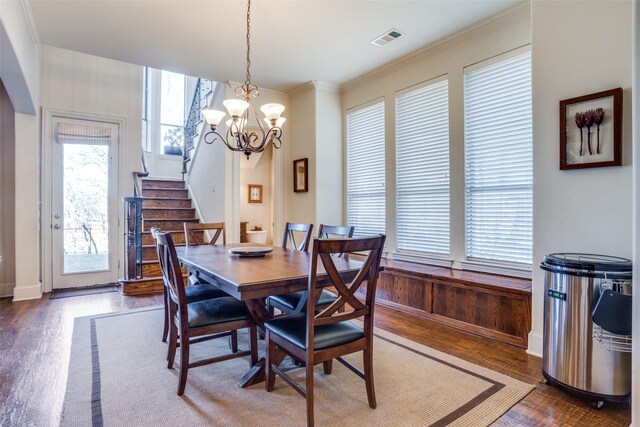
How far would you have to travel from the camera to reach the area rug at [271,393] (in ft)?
5.93

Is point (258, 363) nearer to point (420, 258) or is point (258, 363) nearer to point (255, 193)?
point (420, 258)

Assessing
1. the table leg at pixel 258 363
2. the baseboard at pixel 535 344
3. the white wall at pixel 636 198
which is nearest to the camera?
the white wall at pixel 636 198

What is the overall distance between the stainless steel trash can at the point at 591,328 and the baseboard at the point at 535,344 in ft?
1.62

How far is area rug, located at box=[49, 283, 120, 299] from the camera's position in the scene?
4.32m

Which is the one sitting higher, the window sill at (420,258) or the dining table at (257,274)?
the dining table at (257,274)

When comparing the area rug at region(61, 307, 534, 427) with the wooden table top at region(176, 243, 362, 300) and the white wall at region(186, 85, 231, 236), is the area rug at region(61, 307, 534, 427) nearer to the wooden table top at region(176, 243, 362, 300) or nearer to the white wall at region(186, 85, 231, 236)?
the wooden table top at region(176, 243, 362, 300)

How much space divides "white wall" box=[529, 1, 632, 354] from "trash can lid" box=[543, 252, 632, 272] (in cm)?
17

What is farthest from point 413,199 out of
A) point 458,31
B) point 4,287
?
point 4,287

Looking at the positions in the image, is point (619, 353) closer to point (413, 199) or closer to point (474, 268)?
point (474, 268)

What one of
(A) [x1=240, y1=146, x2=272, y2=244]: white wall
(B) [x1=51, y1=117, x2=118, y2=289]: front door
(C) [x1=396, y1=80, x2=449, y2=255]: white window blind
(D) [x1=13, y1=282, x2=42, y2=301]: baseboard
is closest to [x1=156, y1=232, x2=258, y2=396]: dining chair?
(C) [x1=396, y1=80, x2=449, y2=255]: white window blind

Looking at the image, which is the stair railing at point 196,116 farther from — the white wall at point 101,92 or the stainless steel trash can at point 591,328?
the stainless steel trash can at point 591,328

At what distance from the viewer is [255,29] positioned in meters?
3.51

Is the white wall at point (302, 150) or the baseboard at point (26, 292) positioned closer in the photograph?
the baseboard at point (26, 292)

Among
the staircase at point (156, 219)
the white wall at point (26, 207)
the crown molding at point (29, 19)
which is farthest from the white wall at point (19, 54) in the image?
the staircase at point (156, 219)
